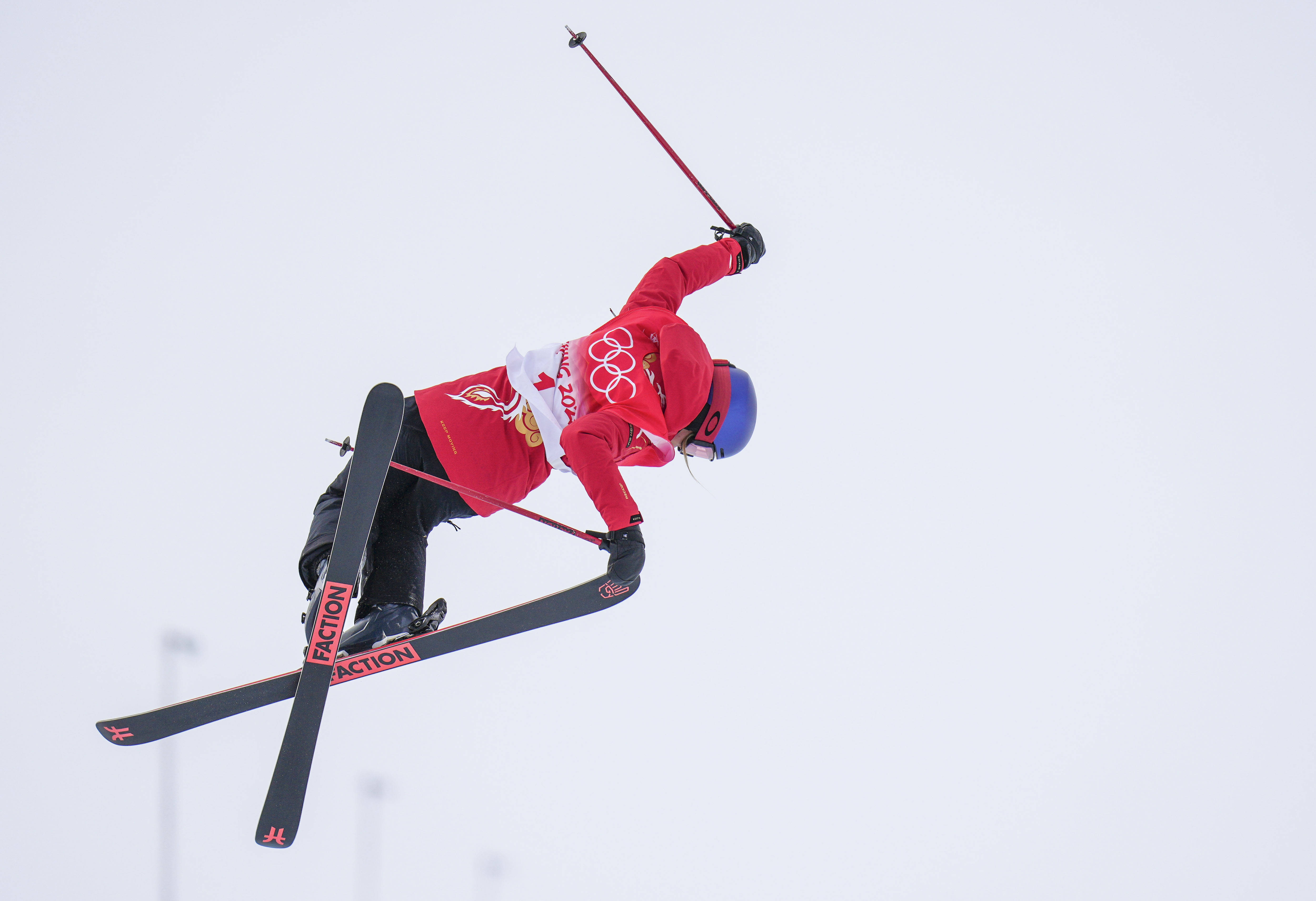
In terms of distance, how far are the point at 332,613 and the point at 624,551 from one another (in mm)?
694

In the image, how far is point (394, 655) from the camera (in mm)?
2285

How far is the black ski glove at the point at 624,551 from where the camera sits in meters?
2.11

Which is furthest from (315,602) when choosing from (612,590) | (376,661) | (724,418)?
(724,418)

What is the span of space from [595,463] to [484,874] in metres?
2.88

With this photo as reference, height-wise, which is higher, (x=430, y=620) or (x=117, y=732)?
(x=117, y=732)

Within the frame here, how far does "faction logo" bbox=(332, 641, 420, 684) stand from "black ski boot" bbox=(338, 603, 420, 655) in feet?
0.07

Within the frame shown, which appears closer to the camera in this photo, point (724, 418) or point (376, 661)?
point (376, 661)

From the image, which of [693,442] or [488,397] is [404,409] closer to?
[488,397]

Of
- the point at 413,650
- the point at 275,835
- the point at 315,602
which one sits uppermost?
the point at 315,602

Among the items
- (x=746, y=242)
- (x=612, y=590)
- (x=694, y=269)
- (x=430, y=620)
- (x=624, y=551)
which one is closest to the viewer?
(x=624, y=551)

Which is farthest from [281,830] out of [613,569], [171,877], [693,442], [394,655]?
[171,877]

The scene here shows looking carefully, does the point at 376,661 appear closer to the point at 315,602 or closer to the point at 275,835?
the point at 315,602

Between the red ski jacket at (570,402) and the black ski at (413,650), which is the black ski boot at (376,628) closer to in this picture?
the black ski at (413,650)

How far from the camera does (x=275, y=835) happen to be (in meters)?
2.28
